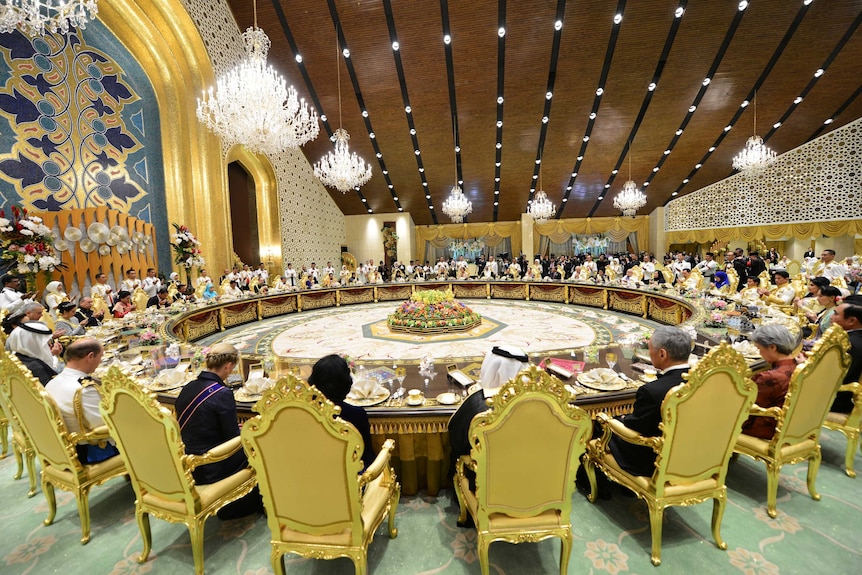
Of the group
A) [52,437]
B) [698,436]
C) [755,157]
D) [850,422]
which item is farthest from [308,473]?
[755,157]

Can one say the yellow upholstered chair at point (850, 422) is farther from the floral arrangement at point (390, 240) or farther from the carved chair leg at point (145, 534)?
the floral arrangement at point (390, 240)

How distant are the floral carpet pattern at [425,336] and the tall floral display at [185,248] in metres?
1.97

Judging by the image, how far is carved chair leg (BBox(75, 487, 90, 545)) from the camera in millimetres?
2057

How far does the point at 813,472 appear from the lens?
2273 millimetres

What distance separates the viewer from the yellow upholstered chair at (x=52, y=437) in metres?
1.94

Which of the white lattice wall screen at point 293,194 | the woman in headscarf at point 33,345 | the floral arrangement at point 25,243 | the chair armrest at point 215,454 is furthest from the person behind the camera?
the white lattice wall screen at point 293,194

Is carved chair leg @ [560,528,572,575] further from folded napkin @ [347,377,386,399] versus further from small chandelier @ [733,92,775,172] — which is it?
small chandelier @ [733,92,775,172]

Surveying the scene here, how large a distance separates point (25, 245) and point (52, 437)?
5.15 m

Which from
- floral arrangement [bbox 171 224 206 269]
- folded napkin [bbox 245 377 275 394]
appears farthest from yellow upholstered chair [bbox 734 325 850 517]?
floral arrangement [bbox 171 224 206 269]

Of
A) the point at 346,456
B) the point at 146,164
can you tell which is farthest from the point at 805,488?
the point at 146,164

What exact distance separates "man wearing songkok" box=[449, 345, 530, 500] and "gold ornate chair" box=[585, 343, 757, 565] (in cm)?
63

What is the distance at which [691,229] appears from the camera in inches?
699

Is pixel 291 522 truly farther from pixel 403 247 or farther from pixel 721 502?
pixel 403 247

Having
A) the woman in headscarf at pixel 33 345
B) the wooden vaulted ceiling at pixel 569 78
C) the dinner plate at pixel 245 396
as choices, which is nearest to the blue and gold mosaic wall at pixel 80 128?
the wooden vaulted ceiling at pixel 569 78
